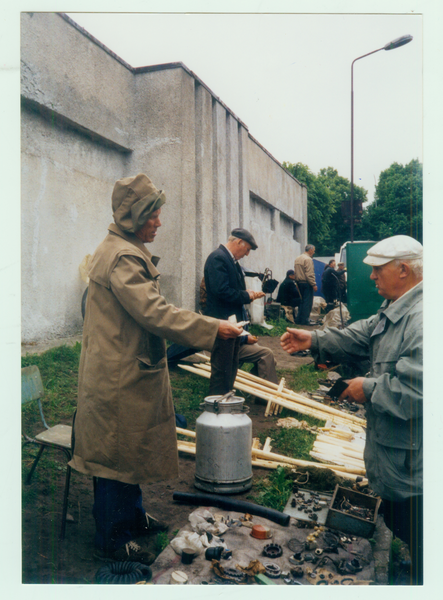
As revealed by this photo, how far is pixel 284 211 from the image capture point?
19578 millimetres

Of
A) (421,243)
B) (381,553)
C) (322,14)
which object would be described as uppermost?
(322,14)

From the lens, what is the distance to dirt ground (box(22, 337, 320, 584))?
285 centimetres

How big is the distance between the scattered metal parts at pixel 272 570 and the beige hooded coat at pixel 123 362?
2.72 ft

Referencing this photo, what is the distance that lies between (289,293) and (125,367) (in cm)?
1208

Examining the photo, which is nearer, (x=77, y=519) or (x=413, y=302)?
(x=413, y=302)

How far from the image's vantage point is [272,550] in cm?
307

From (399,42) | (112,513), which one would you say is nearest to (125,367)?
(112,513)

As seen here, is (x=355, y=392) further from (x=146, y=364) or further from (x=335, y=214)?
(x=335, y=214)

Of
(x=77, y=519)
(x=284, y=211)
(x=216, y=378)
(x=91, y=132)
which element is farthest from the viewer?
(x=284, y=211)

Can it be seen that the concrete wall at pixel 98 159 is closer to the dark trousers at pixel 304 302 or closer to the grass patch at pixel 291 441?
the dark trousers at pixel 304 302

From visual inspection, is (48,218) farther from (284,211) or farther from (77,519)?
(284,211)

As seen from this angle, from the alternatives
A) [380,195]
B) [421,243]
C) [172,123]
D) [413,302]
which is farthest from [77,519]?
[172,123]

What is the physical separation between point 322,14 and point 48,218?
5005 millimetres

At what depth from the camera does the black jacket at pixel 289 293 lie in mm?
14383
